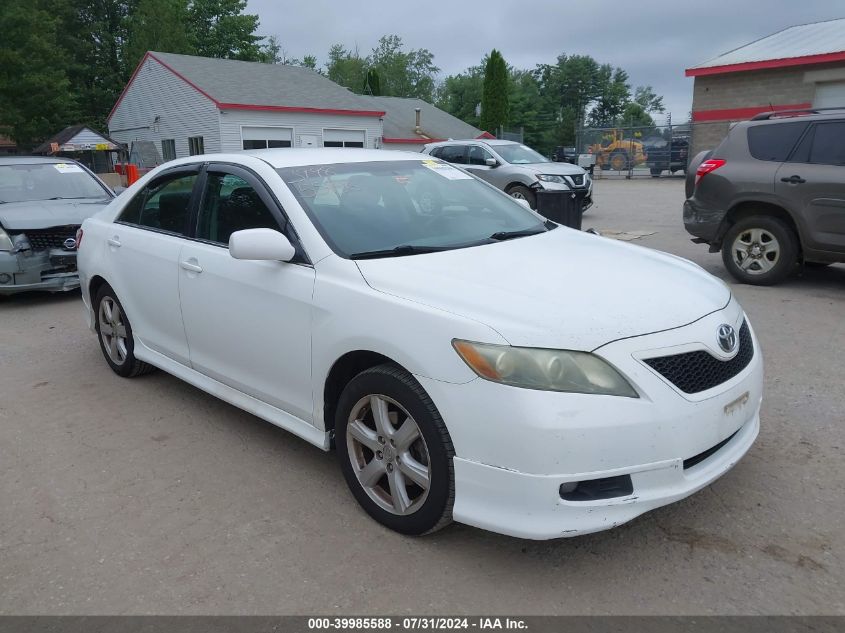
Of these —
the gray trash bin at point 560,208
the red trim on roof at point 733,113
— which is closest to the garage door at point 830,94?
the red trim on roof at point 733,113

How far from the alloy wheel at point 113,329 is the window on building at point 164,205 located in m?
0.64

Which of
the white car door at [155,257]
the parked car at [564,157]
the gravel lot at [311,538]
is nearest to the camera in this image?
the gravel lot at [311,538]

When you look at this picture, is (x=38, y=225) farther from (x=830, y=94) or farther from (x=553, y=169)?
(x=830, y=94)

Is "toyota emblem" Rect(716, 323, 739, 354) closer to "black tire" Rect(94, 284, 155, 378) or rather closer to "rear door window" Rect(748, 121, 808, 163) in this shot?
"black tire" Rect(94, 284, 155, 378)

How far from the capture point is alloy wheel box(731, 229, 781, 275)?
7324mm

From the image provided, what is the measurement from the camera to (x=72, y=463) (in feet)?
12.5

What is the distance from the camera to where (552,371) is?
8.25 feet

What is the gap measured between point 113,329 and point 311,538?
9.40 feet

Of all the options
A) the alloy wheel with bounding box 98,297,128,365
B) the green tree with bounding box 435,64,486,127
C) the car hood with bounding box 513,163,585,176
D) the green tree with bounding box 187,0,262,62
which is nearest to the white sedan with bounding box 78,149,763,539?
the alloy wheel with bounding box 98,297,128,365

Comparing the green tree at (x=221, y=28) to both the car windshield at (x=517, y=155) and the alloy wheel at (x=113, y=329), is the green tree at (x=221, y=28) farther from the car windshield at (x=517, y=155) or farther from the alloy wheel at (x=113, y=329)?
the alloy wheel at (x=113, y=329)

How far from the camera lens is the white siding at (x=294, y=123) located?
27281 mm

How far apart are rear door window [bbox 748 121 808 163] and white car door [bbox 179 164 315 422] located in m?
5.80

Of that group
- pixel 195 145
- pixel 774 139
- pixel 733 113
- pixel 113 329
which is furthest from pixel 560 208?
pixel 195 145
